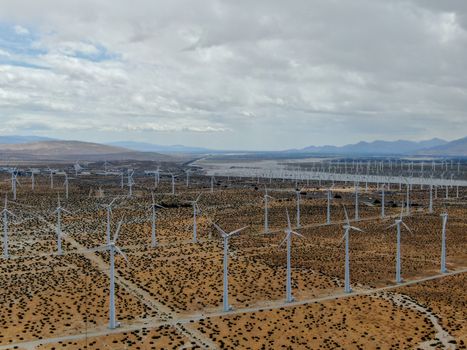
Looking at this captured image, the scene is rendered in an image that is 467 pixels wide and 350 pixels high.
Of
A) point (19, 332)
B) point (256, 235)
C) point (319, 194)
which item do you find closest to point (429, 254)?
point (256, 235)

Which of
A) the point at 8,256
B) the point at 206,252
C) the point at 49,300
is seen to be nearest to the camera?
the point at 49,300

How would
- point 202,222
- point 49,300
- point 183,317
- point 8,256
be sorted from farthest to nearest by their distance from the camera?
point 202,222 < point 8,256 < point 49,300 < point 183,317

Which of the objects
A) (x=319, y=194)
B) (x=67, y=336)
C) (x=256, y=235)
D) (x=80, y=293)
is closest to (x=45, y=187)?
(x=319, y=194)

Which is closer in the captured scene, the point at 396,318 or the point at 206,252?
the point at 396,318

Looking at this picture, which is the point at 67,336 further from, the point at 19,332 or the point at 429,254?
the point at 429,254

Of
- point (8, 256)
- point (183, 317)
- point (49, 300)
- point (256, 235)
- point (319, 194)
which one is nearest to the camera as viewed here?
point (183, 317)

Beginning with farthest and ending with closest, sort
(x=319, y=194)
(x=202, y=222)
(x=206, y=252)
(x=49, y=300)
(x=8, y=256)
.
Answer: (x=319, y=194)
(x=202, y=222)
(x=206, y=252)
(x=8, y=256)
(x=49, y=300)

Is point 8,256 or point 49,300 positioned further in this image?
point 8,256

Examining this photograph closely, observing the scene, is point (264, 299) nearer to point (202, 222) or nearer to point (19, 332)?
point (19, 332)
